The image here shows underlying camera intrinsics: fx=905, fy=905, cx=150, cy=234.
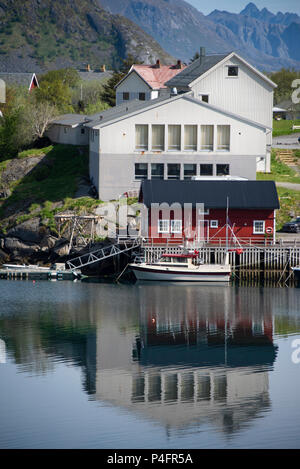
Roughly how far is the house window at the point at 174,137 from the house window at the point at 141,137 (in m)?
2.10

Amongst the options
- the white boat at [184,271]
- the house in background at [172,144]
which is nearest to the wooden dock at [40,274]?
the white boat at [184,271]

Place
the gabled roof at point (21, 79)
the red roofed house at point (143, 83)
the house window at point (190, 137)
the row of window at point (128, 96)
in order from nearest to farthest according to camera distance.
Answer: the house window at point (190, 137)
the red roofed house at point (143, 83)
the row of window at point (128, 96)
the gabled roof at point (21, 79)

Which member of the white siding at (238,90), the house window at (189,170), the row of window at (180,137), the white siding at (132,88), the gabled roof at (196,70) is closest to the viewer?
the row of window at (180,137)

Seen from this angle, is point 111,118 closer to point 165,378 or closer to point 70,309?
point 70,309

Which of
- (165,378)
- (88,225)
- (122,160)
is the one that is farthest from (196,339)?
(122,160)

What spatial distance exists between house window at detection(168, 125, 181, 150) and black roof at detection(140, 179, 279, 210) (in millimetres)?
6794

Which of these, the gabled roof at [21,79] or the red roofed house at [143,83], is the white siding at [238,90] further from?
the gabled roof at [21,79]

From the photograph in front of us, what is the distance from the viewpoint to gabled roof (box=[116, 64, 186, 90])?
101m

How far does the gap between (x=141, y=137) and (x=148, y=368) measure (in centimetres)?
3583

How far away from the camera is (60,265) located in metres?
71.1

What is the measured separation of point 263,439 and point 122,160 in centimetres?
4422

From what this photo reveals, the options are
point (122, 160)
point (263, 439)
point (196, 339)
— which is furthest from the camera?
point (122, 160)

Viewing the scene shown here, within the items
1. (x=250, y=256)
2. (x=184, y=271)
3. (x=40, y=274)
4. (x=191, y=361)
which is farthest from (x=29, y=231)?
(x=191, y=361)

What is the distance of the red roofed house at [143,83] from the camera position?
329ft
